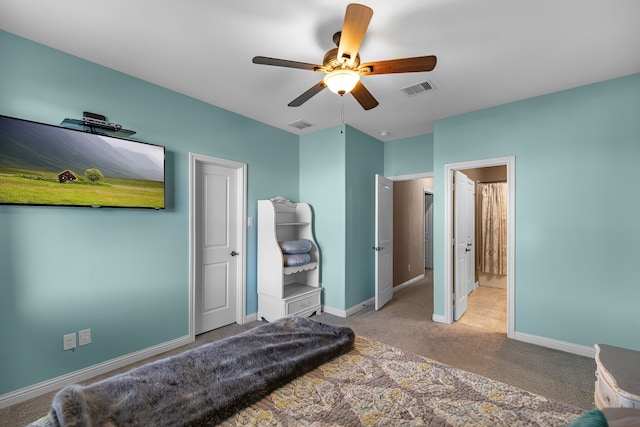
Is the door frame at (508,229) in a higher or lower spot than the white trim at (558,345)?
higher

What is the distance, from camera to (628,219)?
2.56 metres

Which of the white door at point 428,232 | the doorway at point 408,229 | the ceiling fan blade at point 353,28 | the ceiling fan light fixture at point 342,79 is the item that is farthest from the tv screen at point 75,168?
the white door at point 428,232

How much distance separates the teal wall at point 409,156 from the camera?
435 cm

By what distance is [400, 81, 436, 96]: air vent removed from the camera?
2713 mm

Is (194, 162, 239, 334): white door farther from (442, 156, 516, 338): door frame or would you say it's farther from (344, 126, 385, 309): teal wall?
(442, 156, 516, 338): door frame

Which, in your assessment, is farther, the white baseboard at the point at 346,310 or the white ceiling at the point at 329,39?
the white baseboard at the point at 346,310

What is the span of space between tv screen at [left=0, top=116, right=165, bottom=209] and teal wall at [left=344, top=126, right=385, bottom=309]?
235 centimetres

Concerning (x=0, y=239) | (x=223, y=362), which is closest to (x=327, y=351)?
(x=223, y=362)

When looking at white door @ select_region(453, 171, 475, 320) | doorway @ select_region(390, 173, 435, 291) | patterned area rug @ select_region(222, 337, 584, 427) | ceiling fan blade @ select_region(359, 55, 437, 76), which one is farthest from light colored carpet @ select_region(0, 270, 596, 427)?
ceiling fan blade @ select_region(359, 55, 437, 76)

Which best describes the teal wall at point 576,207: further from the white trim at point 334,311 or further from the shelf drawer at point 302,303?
the shelf drawer at point 302,303

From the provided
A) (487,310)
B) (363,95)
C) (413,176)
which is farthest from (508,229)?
(363,95)

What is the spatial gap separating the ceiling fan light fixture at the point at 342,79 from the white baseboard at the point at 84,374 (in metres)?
2.85

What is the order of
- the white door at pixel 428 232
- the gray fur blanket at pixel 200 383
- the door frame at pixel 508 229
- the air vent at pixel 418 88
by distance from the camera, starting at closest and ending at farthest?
1. the gray fur blanket at pixel 200 383
2. the air vent at pixel 418 88
3. the door frame at pixel 508 229
4. the white door at pixel 428 232

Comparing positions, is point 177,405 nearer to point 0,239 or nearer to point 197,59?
point 0,239
